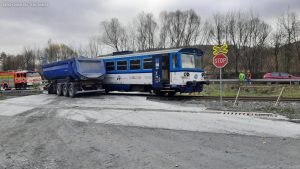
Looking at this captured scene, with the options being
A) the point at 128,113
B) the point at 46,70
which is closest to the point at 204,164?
the point at 128,113

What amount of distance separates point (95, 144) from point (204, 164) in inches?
110

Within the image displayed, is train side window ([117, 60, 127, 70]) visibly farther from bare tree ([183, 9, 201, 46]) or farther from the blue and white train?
bare tree ([183, 9, 201, 46])

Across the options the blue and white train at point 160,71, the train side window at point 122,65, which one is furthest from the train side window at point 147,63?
the train side window at point 122,65

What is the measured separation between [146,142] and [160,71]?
11.0m

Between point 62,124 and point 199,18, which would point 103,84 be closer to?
point 62,124

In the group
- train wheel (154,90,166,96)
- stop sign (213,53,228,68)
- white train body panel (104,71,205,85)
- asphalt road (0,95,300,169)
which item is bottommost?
asphalt road (0,95,300,169)

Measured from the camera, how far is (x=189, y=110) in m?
12.5

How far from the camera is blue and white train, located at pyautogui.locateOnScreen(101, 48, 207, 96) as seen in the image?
17.3 metres

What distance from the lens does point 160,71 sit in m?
18.1

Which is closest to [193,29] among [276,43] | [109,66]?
[276,43]

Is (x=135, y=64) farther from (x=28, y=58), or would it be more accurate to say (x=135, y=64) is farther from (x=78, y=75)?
(x=28, y=58)

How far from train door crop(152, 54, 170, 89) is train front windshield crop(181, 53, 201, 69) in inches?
35.1

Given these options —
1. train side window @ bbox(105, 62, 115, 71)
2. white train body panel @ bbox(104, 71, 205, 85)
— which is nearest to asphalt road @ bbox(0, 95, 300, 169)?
white train body panel @ bbox(104, 71, 205, 85)

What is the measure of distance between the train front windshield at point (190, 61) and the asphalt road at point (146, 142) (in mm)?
6424
